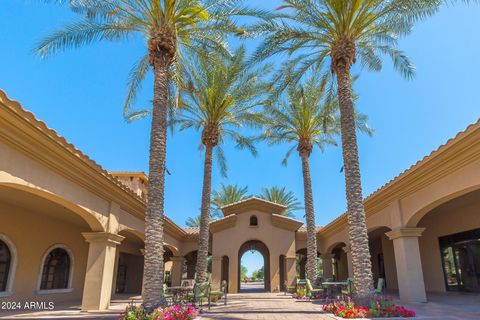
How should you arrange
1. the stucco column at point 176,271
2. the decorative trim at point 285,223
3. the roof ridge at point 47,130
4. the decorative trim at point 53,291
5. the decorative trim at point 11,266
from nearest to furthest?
1. the roof ridge at point 47,130
2. the decorative trim at point 11,266
3. the decorative trim at point 53,291
4. the decorative trim at point 285,223
5. the stucco column at point 176,271

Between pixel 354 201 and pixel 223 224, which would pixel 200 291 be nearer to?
pixel 354 201

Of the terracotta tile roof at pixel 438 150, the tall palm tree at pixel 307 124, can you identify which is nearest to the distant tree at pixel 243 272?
the tall palm tree at pixel 307 124

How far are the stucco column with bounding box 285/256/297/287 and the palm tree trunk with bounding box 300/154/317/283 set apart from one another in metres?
4.37

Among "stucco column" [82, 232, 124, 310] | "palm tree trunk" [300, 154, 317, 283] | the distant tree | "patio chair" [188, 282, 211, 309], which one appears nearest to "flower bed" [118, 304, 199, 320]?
"stucco column" [82, 232, 124, 310]

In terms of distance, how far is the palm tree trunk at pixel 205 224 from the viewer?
55.1 feet

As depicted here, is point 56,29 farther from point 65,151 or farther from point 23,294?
point 23,294

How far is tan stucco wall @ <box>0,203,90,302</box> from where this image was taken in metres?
13.1

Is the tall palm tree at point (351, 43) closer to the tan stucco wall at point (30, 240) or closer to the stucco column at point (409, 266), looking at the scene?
the stucco column at point (409, 266)

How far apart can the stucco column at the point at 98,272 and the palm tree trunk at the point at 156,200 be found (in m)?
3.42

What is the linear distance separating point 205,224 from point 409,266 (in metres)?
9.52

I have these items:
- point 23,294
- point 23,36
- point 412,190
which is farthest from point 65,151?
point 412,190

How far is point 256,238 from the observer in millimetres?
24484

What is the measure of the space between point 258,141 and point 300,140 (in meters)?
3.25

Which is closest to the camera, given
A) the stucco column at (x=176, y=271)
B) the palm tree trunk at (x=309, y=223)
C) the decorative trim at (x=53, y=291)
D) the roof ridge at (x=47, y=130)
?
the roof ridge at (x=47, y=130)
